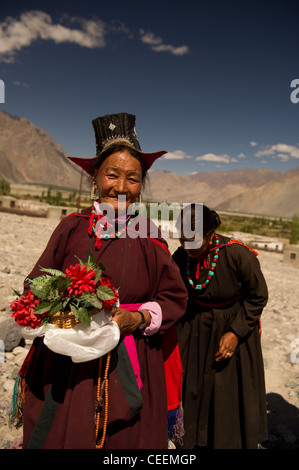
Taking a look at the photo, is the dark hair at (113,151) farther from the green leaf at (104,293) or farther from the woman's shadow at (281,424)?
the woman's shadow at (281,424)

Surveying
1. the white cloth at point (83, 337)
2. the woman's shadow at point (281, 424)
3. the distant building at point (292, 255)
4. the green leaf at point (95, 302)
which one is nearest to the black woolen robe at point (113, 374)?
the white cloth at point (83, 337)

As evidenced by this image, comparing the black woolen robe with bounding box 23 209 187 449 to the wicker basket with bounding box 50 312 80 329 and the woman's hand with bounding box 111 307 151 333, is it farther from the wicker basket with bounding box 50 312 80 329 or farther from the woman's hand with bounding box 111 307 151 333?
the wicker basket with bounding box 50 312 80 329

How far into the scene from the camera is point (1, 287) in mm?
5762

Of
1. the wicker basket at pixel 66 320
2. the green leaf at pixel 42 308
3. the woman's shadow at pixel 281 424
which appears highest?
the green leaf at pixel 42 308

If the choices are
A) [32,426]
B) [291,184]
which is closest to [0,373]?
[32,426]

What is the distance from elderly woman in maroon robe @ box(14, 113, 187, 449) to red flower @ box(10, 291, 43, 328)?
1.13ft

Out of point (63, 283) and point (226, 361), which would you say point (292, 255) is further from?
point (63, 283)

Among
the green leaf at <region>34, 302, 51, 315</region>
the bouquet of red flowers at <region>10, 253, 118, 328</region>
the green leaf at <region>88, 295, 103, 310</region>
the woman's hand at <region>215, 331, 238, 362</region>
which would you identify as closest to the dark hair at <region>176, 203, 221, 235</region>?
the woman's hand at <region>215, 331, 238, 362</region>

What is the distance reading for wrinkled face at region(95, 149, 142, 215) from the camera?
1922 mm

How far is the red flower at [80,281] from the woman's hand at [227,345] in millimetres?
1466

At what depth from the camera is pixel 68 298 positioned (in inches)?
55.1

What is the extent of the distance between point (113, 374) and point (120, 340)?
18 cm

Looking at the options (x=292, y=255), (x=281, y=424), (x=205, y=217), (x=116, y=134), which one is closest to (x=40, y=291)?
(x=116, y=134)

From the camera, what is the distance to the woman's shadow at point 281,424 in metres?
3.16
